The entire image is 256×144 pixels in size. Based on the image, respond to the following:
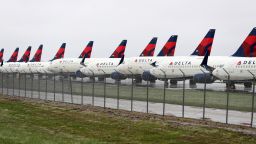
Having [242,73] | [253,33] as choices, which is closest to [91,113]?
[242,73]

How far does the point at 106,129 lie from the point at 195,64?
35484 mm

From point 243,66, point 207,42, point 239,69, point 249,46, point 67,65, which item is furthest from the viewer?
point 67,65

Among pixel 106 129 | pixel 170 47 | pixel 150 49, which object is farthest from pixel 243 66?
pixel 106 129

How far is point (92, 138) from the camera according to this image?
13586 mm

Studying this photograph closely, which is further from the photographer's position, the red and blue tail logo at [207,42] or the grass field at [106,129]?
the red and blue tail logo at [207,42]

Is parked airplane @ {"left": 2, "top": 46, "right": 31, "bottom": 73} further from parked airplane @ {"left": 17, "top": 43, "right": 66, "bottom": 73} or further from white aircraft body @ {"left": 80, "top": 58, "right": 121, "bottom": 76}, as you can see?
white aircraft body @ {"left": 80, "top": 58, "right": 121, "bottom": 76}

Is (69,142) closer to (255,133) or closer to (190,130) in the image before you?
(190,130)

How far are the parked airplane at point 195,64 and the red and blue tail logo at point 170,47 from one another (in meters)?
7.53

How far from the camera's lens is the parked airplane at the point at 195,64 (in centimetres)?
4481

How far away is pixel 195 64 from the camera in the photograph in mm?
50094

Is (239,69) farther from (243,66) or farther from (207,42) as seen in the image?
(207,42)

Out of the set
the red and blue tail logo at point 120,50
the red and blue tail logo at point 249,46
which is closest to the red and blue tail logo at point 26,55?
the red and blue tail logo at point 120,50

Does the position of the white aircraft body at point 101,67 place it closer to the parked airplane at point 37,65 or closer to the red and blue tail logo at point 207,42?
the red and blue tail logo at point 207,42

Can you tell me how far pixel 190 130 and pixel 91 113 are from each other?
23.9 feet
